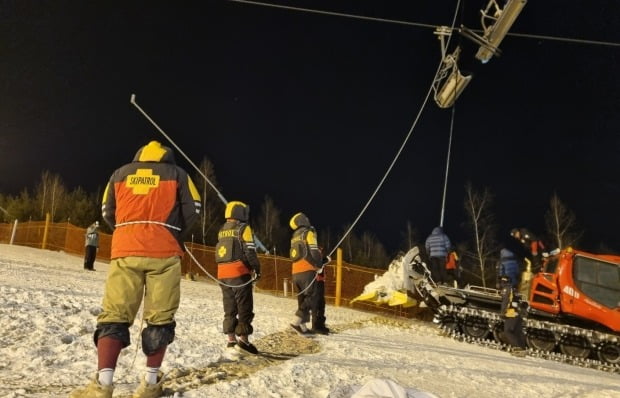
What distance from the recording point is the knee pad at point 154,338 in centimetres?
323

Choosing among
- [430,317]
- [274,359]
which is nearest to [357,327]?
[274,359]

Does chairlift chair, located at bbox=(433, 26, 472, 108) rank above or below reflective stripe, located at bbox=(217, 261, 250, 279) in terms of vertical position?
above

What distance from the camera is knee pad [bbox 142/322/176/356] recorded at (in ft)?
10.6

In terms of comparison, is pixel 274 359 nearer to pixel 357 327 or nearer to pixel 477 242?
pixel 357 327

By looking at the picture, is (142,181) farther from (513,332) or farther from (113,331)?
(513,332)

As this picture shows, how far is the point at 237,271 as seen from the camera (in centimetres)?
596

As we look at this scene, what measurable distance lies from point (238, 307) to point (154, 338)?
2.52 meters

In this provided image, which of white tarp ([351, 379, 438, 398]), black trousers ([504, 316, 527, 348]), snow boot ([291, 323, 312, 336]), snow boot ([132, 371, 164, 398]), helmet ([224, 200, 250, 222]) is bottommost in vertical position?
black trousers ([504, 316, 527, 348])

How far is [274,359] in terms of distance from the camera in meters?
5.05

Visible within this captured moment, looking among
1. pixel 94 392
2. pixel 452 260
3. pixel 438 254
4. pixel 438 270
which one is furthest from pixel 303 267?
pixel 452 260

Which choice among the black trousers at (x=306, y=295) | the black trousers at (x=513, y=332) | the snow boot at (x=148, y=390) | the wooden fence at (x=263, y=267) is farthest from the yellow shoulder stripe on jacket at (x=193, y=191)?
the black trousers at (x=513, y=332)

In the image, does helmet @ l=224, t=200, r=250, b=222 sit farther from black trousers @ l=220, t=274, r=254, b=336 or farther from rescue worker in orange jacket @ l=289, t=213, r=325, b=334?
rescue worker in orange jacket @ l=289, t=213, r=325, b=334

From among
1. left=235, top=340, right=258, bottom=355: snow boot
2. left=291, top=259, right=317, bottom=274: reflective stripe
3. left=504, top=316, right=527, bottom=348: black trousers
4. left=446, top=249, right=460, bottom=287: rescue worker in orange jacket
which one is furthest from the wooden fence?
left=504, top=316, right=527, bottom=348: black trousers

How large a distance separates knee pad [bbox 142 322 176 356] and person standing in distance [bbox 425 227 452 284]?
9.73 meters
